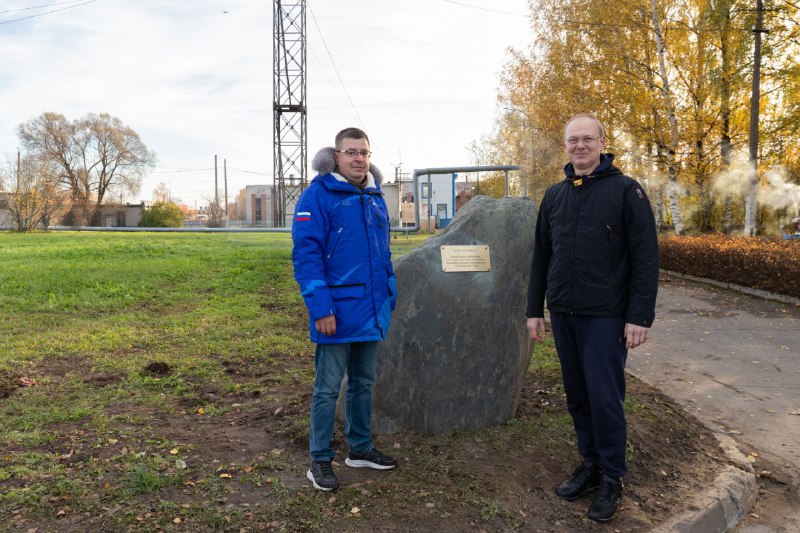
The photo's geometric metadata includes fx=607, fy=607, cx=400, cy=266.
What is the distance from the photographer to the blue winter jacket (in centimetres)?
331

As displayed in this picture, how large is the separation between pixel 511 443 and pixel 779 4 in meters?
19.8

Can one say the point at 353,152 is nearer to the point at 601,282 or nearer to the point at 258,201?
the point at 601,282

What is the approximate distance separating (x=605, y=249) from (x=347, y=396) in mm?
1798

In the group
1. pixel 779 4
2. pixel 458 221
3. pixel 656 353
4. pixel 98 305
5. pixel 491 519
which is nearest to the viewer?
pixel 491 519

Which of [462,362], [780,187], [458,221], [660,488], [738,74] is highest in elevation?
[738,74]

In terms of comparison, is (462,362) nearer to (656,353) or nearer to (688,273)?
(656,353)

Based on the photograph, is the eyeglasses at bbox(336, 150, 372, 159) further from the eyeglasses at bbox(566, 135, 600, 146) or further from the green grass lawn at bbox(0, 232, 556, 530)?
the green grass lawn at bbox(0, 232, 556, 530)

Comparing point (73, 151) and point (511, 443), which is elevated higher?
point (73, 151)

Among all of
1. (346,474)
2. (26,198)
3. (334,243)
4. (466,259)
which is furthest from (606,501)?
(26,198)

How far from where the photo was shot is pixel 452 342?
418 centimetres

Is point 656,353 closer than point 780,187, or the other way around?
point 656,353

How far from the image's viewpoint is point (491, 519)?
125 inches

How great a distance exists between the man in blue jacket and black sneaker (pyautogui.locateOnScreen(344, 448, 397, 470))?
25 centimetres

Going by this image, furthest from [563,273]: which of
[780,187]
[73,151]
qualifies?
[73,151]
